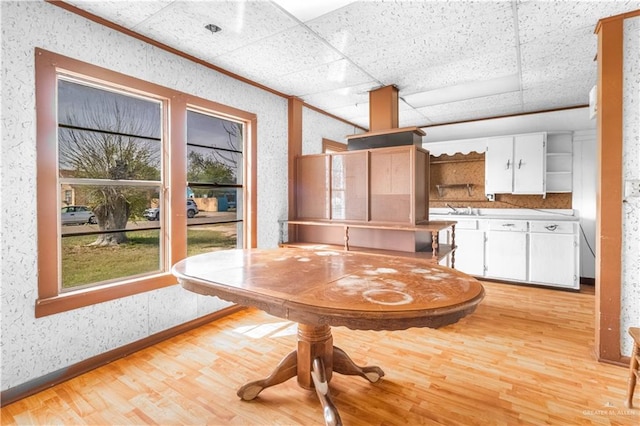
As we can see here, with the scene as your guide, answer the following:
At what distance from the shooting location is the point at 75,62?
7.37 ft

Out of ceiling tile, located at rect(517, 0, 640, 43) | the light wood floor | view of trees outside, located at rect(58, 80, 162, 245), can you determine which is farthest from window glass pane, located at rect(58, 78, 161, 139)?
ceiling tile, located at rect(517, 0, 640, 43)

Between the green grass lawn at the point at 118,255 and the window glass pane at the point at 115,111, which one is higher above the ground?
the window glass pane at the point at 115,111

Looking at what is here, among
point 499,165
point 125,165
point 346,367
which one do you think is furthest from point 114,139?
point 499,165

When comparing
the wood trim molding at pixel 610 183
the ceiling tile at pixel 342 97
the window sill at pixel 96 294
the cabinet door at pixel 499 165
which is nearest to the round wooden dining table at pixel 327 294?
the window sill at pixel 96 294

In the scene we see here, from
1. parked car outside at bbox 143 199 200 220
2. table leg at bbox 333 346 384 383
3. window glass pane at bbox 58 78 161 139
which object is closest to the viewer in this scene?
table leg at bbox 333 346 384 383

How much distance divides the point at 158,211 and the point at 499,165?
4.85 metres

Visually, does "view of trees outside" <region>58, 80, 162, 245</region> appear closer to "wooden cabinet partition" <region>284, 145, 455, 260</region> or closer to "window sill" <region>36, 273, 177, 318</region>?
"window sill" <region>36, 273, 177, 318</region>

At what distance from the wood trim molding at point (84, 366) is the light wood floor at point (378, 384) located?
0.06m

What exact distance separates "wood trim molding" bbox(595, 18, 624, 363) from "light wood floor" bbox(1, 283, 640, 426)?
0.33 m

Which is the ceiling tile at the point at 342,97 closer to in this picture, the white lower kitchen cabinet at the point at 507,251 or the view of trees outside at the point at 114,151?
the view of trees outside at the point at 114,151

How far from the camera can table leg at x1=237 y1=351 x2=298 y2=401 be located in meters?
1.97

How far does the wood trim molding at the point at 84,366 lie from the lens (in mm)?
1976

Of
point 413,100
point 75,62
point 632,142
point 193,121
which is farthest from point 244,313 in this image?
point 632,142

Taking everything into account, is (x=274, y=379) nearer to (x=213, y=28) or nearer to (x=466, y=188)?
(x=213, y=28)
